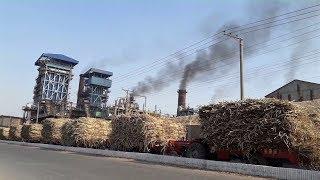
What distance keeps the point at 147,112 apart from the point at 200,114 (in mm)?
7741

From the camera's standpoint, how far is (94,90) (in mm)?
115625

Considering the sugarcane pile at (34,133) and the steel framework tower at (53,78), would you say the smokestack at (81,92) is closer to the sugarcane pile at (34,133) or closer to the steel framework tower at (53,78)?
the steel framework tower at (53,78)

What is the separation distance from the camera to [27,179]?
12273 mm

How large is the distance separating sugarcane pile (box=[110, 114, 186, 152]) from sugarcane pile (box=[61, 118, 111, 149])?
524 cm

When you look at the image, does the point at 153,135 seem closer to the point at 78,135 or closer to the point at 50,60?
the point at 78,135

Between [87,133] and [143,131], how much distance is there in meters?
10.7

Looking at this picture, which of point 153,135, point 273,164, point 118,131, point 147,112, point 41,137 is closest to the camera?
point 273,164

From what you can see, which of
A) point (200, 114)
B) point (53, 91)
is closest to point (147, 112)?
point (200, 114)

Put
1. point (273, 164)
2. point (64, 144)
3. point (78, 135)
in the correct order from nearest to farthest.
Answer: point (273, 164)
point (78, 135)
point (64, 144)

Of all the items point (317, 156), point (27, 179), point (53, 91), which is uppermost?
point (53, 91)

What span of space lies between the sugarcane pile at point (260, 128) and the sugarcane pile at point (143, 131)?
6.26 meters

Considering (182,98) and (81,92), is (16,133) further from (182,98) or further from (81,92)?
(81,92)

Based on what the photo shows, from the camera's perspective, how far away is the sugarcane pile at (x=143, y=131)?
26453mm

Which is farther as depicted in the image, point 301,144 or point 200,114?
point 200,114
